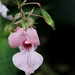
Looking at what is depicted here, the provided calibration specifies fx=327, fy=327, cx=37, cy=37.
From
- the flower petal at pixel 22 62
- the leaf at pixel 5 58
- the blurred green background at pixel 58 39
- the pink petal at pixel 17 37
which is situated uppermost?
the pink petal at pixel 17 37

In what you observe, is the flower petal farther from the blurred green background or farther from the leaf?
the blurred green background

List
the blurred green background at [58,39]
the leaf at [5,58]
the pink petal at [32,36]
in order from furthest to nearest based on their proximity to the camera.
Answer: the blurred green background at [58,39] < the leaf at [5,58] < the pink petal at [32,36]

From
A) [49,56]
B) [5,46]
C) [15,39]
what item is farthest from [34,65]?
[49,56]

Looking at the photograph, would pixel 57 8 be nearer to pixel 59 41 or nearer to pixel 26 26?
pixel 59 41

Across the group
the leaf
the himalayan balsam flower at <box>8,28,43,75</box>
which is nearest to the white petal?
the himalayan balsam flower at <box>8,28,43,75</box>

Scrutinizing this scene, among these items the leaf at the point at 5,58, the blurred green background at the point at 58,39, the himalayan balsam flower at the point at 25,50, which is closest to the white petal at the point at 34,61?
the himalayan balsam flower at the point at 25,50

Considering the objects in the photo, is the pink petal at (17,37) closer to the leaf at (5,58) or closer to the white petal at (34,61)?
the white petal at (34,61)
